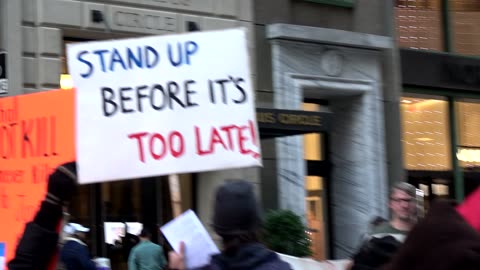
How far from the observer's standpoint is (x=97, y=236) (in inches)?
458

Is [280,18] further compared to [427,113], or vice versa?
[427,113]

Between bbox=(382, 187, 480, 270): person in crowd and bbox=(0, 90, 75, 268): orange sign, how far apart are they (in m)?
2.61

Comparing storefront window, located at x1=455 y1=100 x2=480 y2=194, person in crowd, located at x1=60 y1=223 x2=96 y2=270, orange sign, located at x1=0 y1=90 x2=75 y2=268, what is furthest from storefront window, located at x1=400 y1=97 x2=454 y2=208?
orange sign, located at x1=0 y1=90 x2=75 y2=268

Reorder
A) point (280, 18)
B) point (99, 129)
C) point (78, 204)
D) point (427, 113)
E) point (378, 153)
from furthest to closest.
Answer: point (427, 113) → point (378, 153) → point (280, 18) → point (78, 204) → point (99, 129)

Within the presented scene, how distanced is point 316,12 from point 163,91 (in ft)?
31.7

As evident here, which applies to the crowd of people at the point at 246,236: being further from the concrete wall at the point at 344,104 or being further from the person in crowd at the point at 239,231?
the concrete wall at the point at 344,104

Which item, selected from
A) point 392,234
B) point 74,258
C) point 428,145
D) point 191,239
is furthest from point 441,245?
point 428,145

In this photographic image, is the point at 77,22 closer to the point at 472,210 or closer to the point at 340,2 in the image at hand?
the point at 340,2

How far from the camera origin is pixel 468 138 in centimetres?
1730

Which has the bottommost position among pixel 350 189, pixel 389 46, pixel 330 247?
pixel 330 247

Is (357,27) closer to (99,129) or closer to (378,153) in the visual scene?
(378,153)

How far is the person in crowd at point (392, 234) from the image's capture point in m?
6.24

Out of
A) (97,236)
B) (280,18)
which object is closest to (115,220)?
(97,236)

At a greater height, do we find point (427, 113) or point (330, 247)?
point (427, 113)
